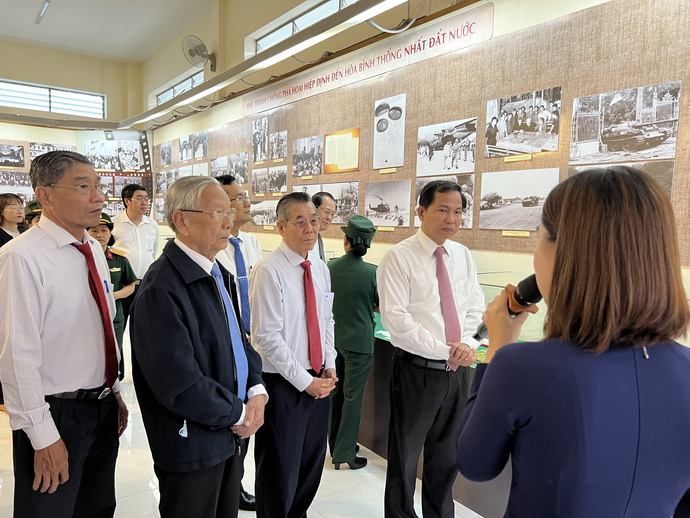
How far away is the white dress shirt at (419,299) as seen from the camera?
2348mm

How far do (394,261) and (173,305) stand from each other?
49.6 inches

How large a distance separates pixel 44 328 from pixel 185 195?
0.69 m

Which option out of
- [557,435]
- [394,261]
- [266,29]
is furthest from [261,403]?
[266,29]

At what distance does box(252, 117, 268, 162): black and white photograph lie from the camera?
6652 mm

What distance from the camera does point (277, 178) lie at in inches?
254

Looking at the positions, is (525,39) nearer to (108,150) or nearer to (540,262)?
(540,262)

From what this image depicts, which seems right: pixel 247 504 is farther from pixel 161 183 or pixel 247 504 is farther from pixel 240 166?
pixel 161 183

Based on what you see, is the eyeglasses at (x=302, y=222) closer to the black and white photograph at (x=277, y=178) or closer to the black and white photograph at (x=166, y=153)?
the black and white photograph at (x=277, y=178)

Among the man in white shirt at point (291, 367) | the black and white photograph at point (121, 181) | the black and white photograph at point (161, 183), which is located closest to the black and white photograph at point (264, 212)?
the black and white photograph at point (161, 183)

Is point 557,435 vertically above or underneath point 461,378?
above

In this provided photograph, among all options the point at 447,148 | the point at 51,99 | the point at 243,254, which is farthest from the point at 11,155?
the point at 447,148

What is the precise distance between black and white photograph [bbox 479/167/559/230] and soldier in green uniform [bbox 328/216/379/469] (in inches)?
45.2

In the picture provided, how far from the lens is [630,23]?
9.55 ft

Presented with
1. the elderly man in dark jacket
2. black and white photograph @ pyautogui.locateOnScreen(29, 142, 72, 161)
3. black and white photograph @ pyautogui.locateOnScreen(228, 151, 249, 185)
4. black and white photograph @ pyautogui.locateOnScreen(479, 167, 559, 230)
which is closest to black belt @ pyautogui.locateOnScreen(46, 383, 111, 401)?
the elderly man in dark jacket
